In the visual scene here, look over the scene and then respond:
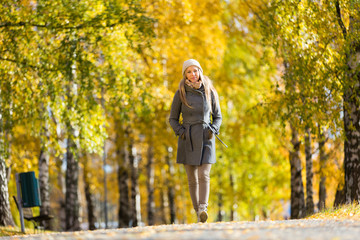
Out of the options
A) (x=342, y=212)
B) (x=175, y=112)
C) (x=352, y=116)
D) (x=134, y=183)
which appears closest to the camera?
(x=175, y=112)

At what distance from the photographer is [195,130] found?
28.4ft

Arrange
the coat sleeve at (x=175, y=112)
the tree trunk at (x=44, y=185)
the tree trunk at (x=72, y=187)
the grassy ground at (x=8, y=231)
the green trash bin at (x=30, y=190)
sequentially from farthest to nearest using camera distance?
the tree trunk at (x=72, y=187) → the tree trunk at (x=44, y=185) → the grassy ground at (x=8, y=231) → the green trash bin at (x=30, y=190) → the coat sleeve at (x=175, y=112)

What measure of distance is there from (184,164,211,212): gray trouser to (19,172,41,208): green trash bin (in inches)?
172

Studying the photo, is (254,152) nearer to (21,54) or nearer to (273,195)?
(273,195)

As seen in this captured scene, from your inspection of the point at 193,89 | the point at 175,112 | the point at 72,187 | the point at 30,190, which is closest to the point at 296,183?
the point at 72,187

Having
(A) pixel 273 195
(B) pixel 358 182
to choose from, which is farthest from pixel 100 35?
(A) pixel 273 195

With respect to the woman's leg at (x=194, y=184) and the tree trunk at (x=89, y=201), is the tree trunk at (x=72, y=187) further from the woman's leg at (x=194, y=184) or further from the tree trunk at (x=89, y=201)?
the woman's leg at (x=194, y=184)

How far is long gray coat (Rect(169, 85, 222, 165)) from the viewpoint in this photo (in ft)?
28.3

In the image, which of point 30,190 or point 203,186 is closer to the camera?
point 203,186

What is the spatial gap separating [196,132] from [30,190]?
4756 millimetres

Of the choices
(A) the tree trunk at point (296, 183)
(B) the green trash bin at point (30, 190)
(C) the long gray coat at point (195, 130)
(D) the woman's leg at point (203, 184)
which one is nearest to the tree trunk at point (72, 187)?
(B) the green trash bin at point (30, 190)

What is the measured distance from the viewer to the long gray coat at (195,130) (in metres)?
8.62

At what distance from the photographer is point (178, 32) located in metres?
19.5

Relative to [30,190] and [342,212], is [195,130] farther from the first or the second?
[30,190]
